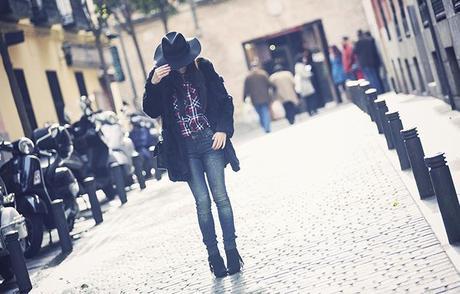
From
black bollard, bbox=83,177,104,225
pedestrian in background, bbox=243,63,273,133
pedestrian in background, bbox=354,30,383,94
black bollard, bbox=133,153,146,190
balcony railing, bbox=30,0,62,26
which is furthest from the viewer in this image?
pedestrian in background, bbox=354,30,383,94

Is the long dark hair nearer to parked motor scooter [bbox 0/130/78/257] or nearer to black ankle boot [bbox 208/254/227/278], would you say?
black ankle boot [bbox 208/254/227/278]

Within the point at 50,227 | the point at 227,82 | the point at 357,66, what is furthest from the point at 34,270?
the point at 227,82

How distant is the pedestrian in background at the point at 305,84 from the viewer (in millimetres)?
26578

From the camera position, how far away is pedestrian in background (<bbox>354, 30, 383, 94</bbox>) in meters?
24.8

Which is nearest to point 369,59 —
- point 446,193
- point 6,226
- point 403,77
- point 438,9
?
point 403,77

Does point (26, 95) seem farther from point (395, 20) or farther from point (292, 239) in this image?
point (292, 239)

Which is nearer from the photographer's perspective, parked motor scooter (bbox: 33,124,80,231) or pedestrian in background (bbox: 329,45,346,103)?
parked motor scooter (bbox: 33,124,80,231)

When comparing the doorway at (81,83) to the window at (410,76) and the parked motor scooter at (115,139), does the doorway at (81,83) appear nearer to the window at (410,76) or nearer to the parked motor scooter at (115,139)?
the window at (410,76)

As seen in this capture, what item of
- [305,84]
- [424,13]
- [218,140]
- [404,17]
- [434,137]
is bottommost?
[434,137]

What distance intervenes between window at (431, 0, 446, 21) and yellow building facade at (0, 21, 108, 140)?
29.0 feet

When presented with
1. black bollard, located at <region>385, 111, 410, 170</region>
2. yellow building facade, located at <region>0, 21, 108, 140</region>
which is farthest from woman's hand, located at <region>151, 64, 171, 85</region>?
yellow building facade, located at <region>0, 21, 108, 140</region>

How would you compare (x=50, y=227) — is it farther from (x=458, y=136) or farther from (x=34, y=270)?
(x=458, y=136)

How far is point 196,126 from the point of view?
689cm

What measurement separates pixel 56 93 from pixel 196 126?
1916 cm
